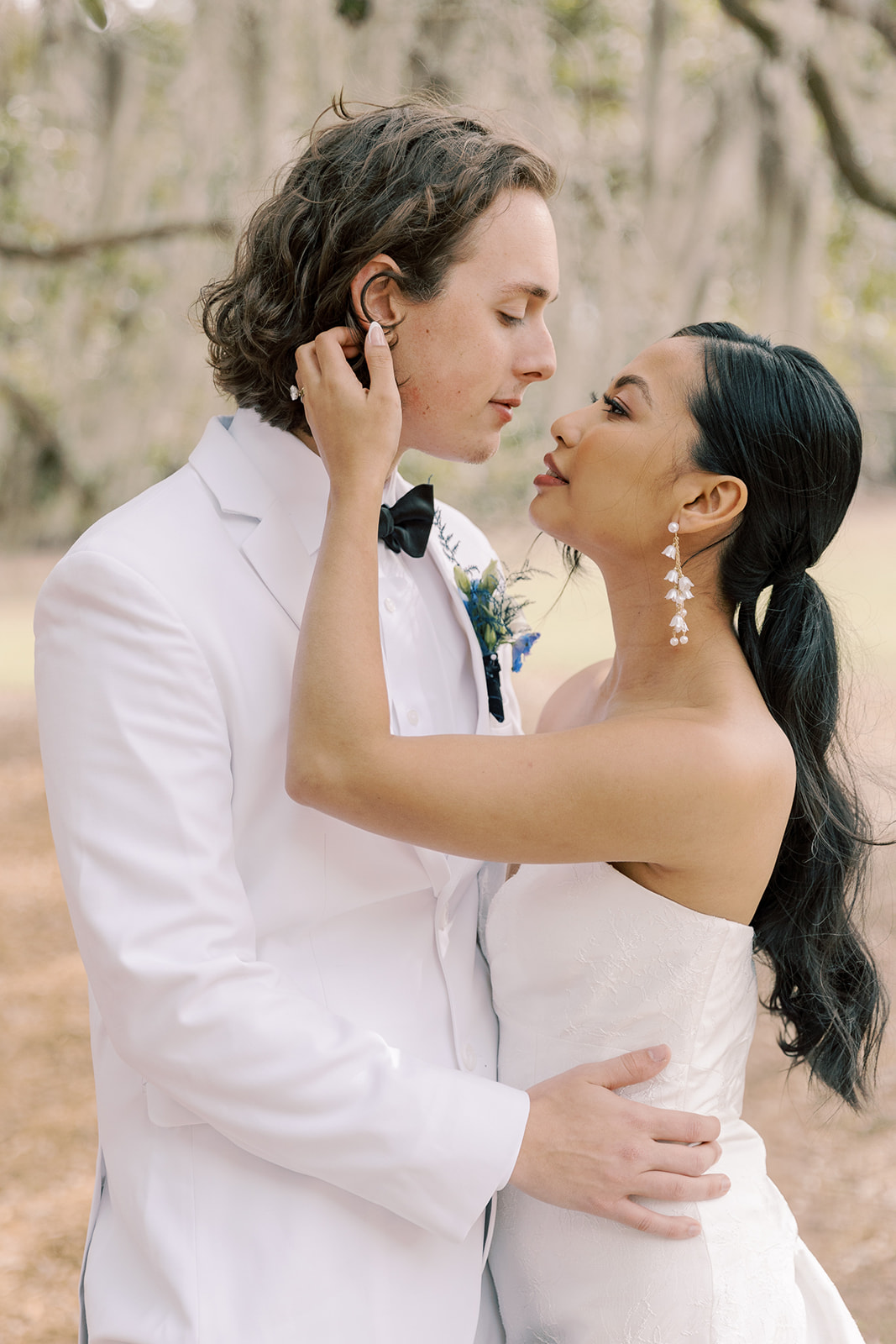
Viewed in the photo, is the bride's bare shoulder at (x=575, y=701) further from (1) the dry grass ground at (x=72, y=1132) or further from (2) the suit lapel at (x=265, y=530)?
(2) the suit lapel at (x=265, y=530)

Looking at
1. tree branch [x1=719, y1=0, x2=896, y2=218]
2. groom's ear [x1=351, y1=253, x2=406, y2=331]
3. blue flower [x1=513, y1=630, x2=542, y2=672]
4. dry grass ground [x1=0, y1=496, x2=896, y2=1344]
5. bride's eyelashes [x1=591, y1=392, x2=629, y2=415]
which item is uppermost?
tree branch [x1=719, y1=0, x2=896, y2=218]

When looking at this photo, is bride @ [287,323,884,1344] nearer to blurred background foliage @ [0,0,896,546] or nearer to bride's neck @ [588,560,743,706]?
bride's neck @ [588,560,743,706]

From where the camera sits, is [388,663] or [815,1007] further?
[815,1007]

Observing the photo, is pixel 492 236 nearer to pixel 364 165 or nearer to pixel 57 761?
pixel 364 165

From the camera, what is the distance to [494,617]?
2285mm

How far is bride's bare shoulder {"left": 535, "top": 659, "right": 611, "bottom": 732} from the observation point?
8.11 feet

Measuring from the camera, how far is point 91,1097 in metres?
5.16

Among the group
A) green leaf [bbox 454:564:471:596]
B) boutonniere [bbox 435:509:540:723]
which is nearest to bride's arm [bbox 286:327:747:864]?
boutonniere [bbox 435:509:540:723]

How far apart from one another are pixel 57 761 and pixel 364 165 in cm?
112

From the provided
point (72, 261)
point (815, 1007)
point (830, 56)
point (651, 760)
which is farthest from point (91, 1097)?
point (830, 56)

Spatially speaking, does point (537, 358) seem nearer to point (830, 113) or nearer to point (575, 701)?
point (575, 701)

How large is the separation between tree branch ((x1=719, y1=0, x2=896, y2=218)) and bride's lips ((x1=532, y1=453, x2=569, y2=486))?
4.81 meters

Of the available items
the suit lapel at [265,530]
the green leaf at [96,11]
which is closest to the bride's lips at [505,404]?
the suit lapel at [265,530]

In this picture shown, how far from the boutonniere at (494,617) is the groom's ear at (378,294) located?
0.48 metres
